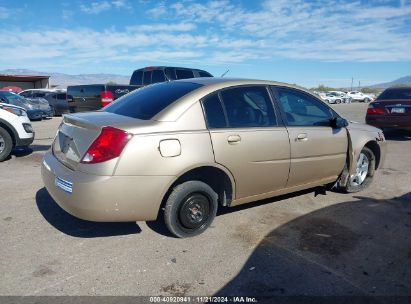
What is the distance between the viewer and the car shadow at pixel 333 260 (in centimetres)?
291

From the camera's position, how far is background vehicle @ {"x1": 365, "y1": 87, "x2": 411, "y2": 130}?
33.7 ft

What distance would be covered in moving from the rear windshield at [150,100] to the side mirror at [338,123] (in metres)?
1.93

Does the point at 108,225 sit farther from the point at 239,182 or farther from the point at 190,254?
the point at 239,182

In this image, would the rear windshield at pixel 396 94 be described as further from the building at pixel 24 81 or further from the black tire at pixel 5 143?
the building at pixel 24 81

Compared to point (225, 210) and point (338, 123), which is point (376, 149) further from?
point (225, 210)

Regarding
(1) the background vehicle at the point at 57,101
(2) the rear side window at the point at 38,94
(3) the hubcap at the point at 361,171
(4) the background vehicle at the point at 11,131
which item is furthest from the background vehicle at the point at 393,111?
(2) the rear side window at the point at 38,94

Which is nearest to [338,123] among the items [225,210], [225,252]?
[225,210]

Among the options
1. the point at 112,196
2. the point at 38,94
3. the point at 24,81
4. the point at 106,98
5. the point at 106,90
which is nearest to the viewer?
the point at 112,196

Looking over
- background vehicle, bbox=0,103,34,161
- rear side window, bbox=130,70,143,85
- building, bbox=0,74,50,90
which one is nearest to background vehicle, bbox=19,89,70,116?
rear side window, bbox=130,70,143,85

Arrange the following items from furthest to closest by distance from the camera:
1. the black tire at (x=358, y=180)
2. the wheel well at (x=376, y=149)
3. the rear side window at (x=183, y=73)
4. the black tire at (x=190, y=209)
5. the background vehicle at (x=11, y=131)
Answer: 1. the rear side window at (x=183, y=73)
2. the background vehicle at (x=11, y=131)
3. the wheel well at (x=376, y=149)
4. the black tire at (x=358, y=180)
5. the black tire at (x=190, y=209)

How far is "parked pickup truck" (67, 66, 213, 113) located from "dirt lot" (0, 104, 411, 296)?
5.37 meters

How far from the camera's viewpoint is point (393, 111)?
1044 cm

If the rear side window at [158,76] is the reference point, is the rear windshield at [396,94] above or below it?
below

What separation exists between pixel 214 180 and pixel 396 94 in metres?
9.22
